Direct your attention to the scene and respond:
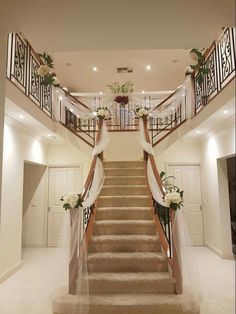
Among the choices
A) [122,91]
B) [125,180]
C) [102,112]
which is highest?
[122,91]

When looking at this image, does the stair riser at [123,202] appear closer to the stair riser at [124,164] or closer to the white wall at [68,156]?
the white wall at [68,156]

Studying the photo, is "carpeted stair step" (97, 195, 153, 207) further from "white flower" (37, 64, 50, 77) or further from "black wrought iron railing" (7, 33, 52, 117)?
"white flower" (37, 64, 50, 77)

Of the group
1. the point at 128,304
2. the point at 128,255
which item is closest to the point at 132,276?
the point at 128,255

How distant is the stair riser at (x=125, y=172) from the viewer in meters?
4.80

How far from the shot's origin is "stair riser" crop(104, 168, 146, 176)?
4.80 meters

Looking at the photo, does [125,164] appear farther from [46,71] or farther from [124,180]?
[46,71]

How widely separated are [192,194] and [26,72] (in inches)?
130

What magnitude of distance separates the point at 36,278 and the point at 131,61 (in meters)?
5.54

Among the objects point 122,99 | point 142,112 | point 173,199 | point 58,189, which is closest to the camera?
point 173,199

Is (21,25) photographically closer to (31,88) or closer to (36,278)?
(31,88)

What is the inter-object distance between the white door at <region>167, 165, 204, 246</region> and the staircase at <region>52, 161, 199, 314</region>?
0.61 m

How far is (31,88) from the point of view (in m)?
3.70

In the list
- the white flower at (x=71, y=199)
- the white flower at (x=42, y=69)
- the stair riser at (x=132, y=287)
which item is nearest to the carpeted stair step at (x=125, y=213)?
the stair riser at (x=132, y=287)

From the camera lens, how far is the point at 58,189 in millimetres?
3141
